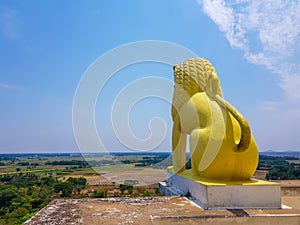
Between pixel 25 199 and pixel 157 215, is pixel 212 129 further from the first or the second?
pixel 25 199

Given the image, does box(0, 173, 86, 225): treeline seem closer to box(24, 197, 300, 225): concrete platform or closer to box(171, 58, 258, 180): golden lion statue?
box(24, 197, 300, 225): concrete platform

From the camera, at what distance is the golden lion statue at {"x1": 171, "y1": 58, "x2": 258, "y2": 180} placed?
20.6 ft

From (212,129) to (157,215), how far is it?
7.98 feet

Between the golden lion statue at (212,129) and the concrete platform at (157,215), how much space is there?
102 cm

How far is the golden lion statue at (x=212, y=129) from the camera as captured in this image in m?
6.29

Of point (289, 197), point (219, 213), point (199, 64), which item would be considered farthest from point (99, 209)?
point (289, 197)

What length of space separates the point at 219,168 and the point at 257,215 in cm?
140

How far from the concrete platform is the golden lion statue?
1019 millimetres

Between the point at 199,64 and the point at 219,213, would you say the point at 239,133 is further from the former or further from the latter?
the point at 199,64

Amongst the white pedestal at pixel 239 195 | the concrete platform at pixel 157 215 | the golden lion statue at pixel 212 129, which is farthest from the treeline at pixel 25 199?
the white pedestal at pixel 239 195

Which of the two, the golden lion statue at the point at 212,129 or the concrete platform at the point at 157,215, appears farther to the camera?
the golden lion statue at the point at 212,129

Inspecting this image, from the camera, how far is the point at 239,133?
6.47 meters

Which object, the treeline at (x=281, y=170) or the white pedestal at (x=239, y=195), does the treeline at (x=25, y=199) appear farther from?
the treeline at (x=281, y=170)

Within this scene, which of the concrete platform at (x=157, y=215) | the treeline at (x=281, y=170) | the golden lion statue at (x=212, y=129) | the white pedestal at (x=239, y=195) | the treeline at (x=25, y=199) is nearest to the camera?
the concrete platform at (x=157, y=215)
